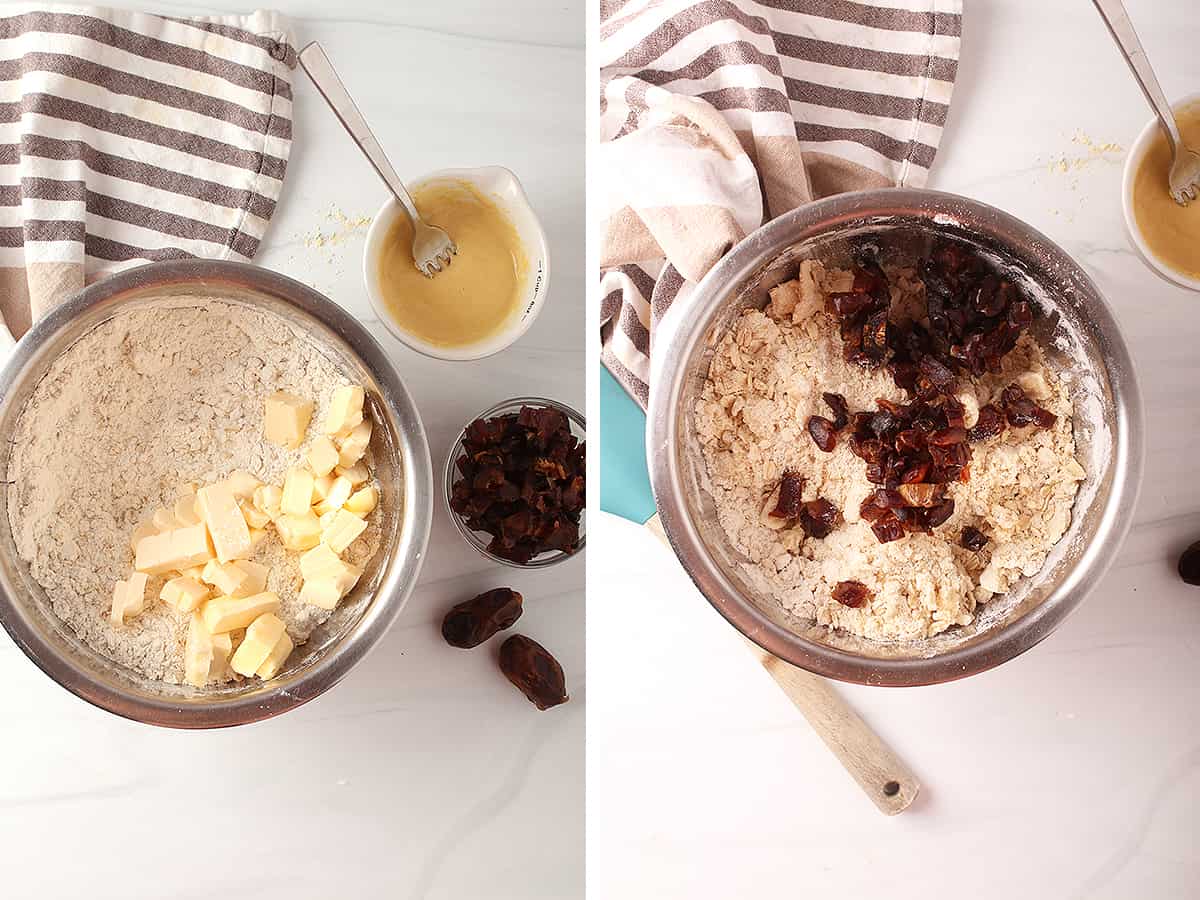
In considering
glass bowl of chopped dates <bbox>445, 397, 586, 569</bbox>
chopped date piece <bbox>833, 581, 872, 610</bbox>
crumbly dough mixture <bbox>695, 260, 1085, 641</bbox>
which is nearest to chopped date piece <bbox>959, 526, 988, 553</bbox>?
crumbly dough mixture <bbox>695, 260, 1085, 641</bbox>

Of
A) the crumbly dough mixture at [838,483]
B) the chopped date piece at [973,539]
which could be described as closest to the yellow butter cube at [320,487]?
the crumbly dough mixture at [838,483]

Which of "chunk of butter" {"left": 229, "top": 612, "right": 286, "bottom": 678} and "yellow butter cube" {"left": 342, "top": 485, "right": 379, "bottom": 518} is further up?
"yellow butter cube" {"left": 342, "top": 485, "right": 379, "bottom": 518}

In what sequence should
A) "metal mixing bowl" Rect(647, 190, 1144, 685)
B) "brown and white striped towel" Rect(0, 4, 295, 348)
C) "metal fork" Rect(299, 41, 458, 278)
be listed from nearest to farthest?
1. "metal mixing bowl" Rect(647, 190, 1144, 685)
2. "metal fork" Rect(299, 41, 458, 278)
3. "brown and white striped towel" Rect(0, 4, 295, 348)

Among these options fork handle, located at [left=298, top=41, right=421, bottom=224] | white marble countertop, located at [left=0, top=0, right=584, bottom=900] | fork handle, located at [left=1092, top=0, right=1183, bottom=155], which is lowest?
white marble countertop, located at [left=0, top=0, right=584, bottom=900]

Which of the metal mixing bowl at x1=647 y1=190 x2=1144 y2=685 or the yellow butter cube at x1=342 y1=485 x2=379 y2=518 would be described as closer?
the metal mixing bowl at x1=647 y1=190 x2=1144 y2=685

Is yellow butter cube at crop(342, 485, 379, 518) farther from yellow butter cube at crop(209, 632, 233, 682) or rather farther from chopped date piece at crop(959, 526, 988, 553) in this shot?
chopped date piece at crop(959, 526, 988, 553)

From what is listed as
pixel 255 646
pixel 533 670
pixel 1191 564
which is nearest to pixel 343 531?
pixel 255 646

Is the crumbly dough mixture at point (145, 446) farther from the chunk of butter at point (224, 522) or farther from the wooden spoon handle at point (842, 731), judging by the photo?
the wooden spoon handle at point (842, 731)

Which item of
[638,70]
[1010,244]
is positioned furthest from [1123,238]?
[638,70]
